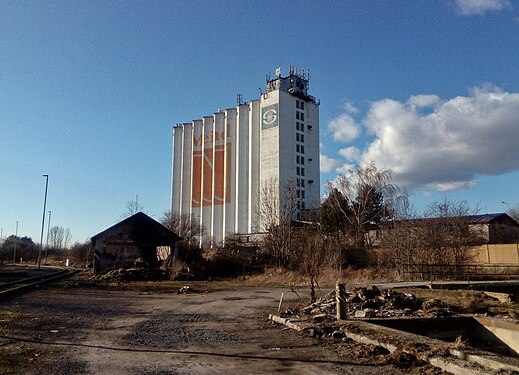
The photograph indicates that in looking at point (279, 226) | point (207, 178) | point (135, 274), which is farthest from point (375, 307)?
point (207, 178)

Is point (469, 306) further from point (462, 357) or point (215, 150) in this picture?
point (215, 150)

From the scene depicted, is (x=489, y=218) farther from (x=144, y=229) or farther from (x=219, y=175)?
(x=219, y=175)

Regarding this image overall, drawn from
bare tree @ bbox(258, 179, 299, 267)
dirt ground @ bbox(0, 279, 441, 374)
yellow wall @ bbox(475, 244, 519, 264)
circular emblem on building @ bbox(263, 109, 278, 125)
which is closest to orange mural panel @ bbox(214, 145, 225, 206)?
circular emblem on building @ bbox(263, 109, 278, 125)

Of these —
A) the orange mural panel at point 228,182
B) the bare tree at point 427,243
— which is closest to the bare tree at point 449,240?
the bare tree at point 427,243

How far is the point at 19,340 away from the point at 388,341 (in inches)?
343

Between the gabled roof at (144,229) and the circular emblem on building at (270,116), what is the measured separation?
39239 millimetres

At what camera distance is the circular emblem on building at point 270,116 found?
80.2m

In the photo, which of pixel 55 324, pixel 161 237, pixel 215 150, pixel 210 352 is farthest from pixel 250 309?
pixel 215 150

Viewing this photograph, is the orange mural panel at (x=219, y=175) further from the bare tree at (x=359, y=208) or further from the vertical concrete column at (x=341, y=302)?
the vertical concrete column at (x=341, y=302)

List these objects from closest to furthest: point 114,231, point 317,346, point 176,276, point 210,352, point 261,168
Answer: point 210,352 < point 317,346 < point 176,276 < point 114,231 < point 261,168

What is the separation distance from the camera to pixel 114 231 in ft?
148

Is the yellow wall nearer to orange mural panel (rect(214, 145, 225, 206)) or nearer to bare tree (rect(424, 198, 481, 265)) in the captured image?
bare tree (rect(424, 198, 481, 265))

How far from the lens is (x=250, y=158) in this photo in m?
82.4

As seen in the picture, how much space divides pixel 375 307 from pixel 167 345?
9859 mm
